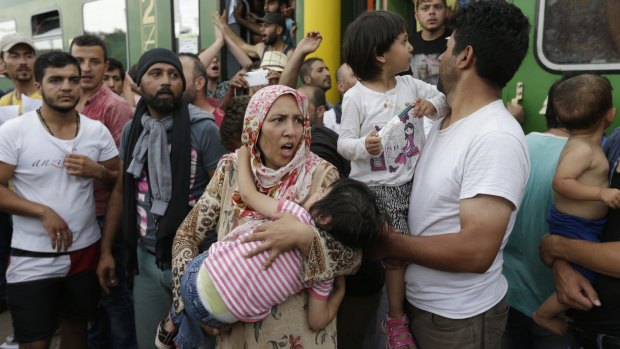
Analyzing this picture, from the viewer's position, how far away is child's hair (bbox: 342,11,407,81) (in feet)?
6.89

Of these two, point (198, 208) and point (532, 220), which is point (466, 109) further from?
point (198, 208)

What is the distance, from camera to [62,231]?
8.62 feet

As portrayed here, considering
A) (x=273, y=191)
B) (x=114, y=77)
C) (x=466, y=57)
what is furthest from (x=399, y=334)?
(x=114, y=77)

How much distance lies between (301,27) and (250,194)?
8.91ft

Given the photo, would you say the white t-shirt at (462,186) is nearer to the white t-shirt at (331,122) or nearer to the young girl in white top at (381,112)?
the young girl in white top at (381,112)

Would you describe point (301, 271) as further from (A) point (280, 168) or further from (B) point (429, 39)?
(B) point (429, 39)

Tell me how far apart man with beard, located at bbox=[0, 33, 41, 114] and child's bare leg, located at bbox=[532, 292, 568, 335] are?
396 cm

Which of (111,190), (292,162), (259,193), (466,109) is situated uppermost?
(466,109)

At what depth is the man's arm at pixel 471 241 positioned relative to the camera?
135 cm

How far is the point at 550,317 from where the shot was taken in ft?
6.23

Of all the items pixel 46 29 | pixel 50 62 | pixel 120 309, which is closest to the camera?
pixel 50 62

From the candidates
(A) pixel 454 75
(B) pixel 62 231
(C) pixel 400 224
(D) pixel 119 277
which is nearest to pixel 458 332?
(C) pixel 400 224

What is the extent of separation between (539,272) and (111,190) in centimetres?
237

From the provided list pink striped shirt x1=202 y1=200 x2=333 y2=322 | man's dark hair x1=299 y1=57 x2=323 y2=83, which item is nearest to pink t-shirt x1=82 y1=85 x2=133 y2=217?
man's dark hair x1=299 y1=57 x2=323 y2=83
